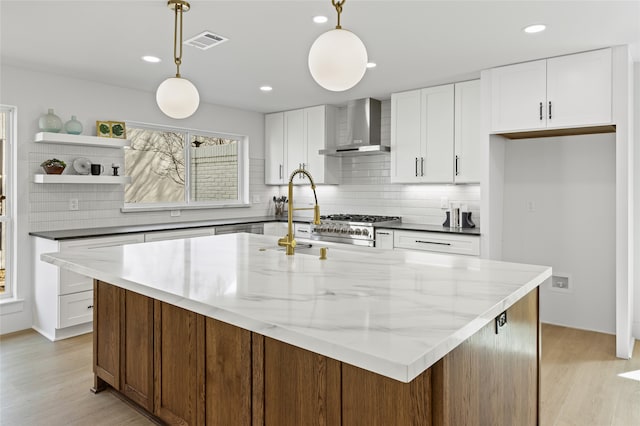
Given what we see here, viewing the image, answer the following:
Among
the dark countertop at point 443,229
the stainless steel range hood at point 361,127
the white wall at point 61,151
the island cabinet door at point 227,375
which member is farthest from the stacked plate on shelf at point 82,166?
the island cabinet door at point 227,375

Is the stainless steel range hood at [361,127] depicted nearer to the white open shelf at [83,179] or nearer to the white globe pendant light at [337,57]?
the white open shelf at [83,179]

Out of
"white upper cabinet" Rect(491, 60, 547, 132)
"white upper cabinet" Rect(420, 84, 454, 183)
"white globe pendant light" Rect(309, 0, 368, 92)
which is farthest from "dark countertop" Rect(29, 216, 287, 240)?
"white upper cabinet" Rect(491, 60, 547, 132)

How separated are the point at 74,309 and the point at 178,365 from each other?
2.44 metres

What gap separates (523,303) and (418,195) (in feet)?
10.7

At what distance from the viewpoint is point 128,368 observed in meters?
2.36

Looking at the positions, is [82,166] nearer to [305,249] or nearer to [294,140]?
[294,140]

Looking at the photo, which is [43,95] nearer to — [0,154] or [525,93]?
[0,154]

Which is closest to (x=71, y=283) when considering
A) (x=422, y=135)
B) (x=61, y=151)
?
(x=61, y=151)

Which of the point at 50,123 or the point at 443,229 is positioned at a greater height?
the point at 50,123

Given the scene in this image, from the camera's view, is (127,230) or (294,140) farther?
(294,140)

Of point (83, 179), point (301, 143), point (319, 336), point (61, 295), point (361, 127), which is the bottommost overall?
point (61, 295)

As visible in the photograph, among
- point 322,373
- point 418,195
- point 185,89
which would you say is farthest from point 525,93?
point 322,373

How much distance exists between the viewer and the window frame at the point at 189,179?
4.93 meters

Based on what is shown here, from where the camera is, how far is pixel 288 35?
3.20 m
